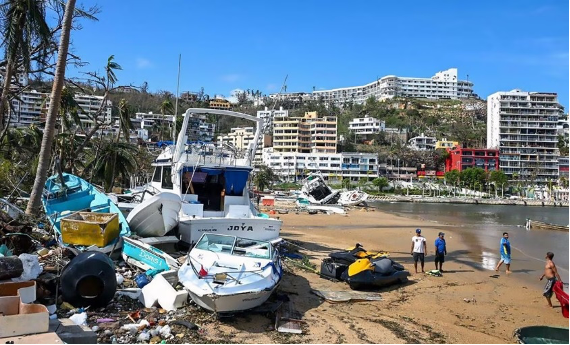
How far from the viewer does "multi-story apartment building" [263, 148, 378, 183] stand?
12519 centimetres

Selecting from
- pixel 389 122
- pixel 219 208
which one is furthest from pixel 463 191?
pixel 219 208

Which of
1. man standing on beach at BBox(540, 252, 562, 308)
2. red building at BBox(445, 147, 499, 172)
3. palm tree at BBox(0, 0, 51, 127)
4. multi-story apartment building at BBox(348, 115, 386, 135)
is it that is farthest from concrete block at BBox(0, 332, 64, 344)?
multi-story apartment building at BBox(348, 115, 386, 135)

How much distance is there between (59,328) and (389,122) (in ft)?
627

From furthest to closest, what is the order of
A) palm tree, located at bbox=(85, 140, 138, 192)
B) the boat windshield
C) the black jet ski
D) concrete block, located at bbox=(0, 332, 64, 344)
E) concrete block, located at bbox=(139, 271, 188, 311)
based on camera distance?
palm tree, located at bbox=(85, 140, 138, 192) < the black jet ski < the boat windshield < concrete block, located at bbox=(139, 271, 188, 311) < concrete block, located at bbox=(0, 332, 64, 344)

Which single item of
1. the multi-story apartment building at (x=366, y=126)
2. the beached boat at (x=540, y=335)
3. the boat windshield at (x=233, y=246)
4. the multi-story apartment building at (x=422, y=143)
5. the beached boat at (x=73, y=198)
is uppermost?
the multi-story apartment building at (x=366, y=126)

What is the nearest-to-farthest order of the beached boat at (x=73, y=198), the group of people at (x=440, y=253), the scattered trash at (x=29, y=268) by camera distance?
1. the scattered trash at (x=29, y=268)
2. the group of people at (x=440, y=253)
3. the beached boat at (x=73, y=198)

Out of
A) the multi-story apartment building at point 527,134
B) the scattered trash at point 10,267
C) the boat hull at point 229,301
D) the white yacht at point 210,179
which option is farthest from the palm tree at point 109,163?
the multi-story apartment building at point 527,134

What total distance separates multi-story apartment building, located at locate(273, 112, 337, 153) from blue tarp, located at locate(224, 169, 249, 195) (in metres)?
118

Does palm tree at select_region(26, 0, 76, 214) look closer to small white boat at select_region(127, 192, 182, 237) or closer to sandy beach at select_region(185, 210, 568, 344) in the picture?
small white boat at select_region(127, 192, 182, 237)

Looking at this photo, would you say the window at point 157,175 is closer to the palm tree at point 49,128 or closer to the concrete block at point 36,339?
the palm tree at point 49,128

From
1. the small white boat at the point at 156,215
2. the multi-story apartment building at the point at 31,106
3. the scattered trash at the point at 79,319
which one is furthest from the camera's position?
the multi-story apartment building at the point at 31,106

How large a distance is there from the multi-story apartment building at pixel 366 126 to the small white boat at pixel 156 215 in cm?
15913

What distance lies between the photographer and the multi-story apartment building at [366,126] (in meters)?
167

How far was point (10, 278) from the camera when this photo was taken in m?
8.05
